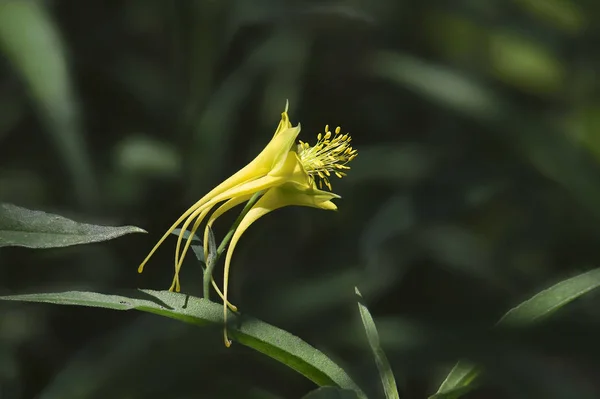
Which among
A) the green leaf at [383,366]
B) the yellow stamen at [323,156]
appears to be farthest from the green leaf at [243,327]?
the yellow stamen at [323,156]

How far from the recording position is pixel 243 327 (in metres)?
1.32

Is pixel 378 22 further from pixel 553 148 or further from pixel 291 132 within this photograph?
pixel 291 132

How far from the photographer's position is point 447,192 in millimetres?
2430

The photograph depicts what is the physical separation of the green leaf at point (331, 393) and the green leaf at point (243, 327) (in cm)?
8

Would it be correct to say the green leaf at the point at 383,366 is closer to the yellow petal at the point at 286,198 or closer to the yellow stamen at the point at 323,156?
the yellow petal at the point at 286,198

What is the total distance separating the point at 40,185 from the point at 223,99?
595 millimetres

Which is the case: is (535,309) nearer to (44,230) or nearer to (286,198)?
(286,198)

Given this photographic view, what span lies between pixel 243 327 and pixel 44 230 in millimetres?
322

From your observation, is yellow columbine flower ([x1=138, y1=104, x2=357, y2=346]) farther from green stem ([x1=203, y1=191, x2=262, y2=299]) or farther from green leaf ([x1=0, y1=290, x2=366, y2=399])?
green leaf ([x1=0, y1=290, x2=366, y2=399])

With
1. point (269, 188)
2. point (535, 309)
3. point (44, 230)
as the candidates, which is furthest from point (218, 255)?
point (535, 309)

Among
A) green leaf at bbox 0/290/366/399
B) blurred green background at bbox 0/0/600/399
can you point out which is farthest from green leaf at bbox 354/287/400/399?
blurred green background at bbox 0/0/600/399

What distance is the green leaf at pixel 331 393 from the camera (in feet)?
3.77

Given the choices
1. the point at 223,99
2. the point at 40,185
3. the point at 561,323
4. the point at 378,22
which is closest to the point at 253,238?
the point at 223,99

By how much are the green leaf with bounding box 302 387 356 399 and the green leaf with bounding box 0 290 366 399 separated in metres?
0.08
